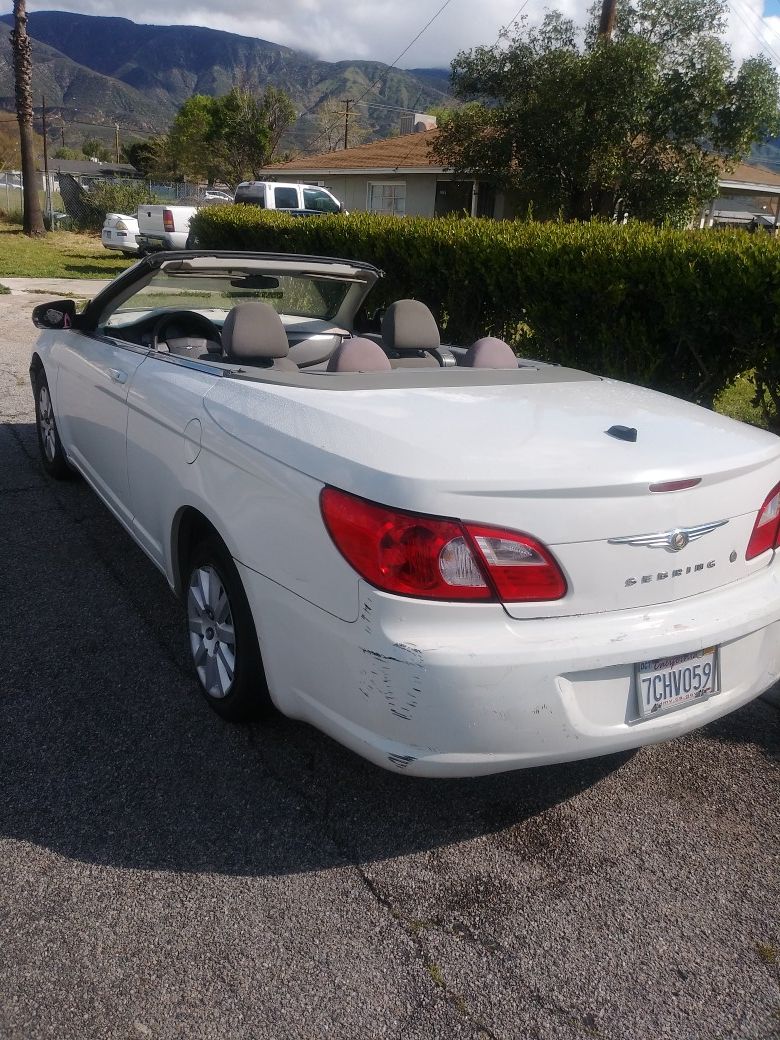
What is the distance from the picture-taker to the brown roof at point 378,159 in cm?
2847

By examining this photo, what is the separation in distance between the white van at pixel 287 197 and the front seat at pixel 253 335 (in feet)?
72.5

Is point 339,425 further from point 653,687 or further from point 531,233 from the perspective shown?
point 531,233

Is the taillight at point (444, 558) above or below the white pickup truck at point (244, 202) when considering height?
below

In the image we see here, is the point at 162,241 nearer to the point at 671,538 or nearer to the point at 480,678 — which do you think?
the point at 671,538

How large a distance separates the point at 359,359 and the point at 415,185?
27.2m

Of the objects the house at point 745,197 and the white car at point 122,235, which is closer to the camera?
the white car at point 122,235

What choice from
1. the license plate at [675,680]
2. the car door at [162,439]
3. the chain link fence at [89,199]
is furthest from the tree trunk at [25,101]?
the license plate at [675,680]

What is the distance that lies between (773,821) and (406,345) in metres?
2.36

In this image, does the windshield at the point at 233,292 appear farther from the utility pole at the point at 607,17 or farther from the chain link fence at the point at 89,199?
the chain link fence at the point at 89,199

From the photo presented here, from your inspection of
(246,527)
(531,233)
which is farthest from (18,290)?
(246,527)

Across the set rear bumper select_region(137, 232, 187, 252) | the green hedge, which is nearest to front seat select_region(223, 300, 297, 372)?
the green hedge

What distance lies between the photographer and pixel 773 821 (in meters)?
2.99

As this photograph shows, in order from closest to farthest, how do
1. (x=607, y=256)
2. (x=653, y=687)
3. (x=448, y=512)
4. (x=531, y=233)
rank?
(x=448, y=512) < (x=653, y=687) < (x=607, y=256) < (x=531, y=233)

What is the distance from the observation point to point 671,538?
252cm
